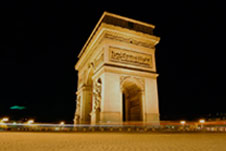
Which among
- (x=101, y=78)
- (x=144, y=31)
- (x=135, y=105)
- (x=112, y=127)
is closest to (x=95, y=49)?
(x=101, y=78)

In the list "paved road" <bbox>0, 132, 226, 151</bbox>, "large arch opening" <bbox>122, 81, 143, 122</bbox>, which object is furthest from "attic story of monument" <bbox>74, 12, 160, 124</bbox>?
"paved road" <bbox>0, 132, 226, 151</bbox>

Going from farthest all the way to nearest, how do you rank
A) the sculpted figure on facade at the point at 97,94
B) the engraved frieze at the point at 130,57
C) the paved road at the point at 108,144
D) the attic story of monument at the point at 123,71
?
the engraved frieze at the point at 130,57, the sculpted figure on facade at the point at 97,94, the attic story of monument at the point at 123,71, the paved road at the point at 108,144

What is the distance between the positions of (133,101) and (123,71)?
136 inches

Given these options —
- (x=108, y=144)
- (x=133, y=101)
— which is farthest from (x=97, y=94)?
(x=108, y=144)

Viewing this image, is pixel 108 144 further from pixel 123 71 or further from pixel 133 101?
pixel 133 101

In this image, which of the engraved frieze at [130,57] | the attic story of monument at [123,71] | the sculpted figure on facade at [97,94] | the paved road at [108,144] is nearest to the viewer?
the paved road at [108,144]

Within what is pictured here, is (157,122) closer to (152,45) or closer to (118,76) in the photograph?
(118,76)

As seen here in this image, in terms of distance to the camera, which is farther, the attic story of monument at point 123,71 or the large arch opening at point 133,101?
the large arch opening at point 133,101

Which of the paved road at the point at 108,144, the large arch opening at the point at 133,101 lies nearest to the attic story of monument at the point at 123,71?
the large arch opening at the point at 133,101

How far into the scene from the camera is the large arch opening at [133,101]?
14852 millimetres

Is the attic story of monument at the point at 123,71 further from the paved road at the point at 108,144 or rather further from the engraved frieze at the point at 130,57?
the paved road at the point at 108,144

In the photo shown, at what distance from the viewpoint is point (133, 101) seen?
1602cm

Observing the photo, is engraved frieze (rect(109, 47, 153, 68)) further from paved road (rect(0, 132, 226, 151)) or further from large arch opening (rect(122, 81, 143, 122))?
paved road (rect(0, 132, 226, 151))

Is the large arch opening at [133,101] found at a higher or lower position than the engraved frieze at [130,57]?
lower
